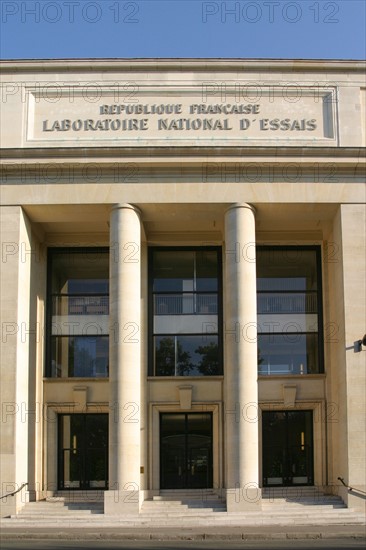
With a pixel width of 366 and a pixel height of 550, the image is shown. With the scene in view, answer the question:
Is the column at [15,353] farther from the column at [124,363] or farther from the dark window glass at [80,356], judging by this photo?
the column at [124,363]

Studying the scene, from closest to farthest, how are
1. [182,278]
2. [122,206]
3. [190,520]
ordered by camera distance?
[190,520]
[122,206]
[182,278]

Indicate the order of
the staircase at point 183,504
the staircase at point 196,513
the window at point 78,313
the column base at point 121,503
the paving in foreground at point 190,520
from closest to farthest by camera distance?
the paving in foreground at point 190,520, the staircase at point 196,513, the column base at point 121,503, the staircase at point 183,504, the window at point 78,313

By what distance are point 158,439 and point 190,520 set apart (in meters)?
4.86

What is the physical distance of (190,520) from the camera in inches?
1008

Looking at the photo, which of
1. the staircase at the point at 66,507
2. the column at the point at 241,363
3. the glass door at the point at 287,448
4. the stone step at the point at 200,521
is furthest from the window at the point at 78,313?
the glass door at the point at 287,448

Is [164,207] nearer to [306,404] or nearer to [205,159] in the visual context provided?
[205,159]

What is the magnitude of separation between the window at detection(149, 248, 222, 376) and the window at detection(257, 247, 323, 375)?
183 cm

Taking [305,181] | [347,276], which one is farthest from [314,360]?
[305,181]

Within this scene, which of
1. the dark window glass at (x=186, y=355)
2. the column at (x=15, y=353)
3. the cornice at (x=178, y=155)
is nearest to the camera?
the column at (x=15, y=353)

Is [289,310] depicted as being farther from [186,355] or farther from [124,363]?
[124,363]

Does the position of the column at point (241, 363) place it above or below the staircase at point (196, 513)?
above

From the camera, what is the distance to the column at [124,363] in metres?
26.4

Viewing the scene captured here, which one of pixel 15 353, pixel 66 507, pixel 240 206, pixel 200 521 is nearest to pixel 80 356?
pixel 15 353

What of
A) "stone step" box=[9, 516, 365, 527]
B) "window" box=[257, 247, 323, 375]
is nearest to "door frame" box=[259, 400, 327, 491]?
"window" box=[257, 247, 323, 375]
